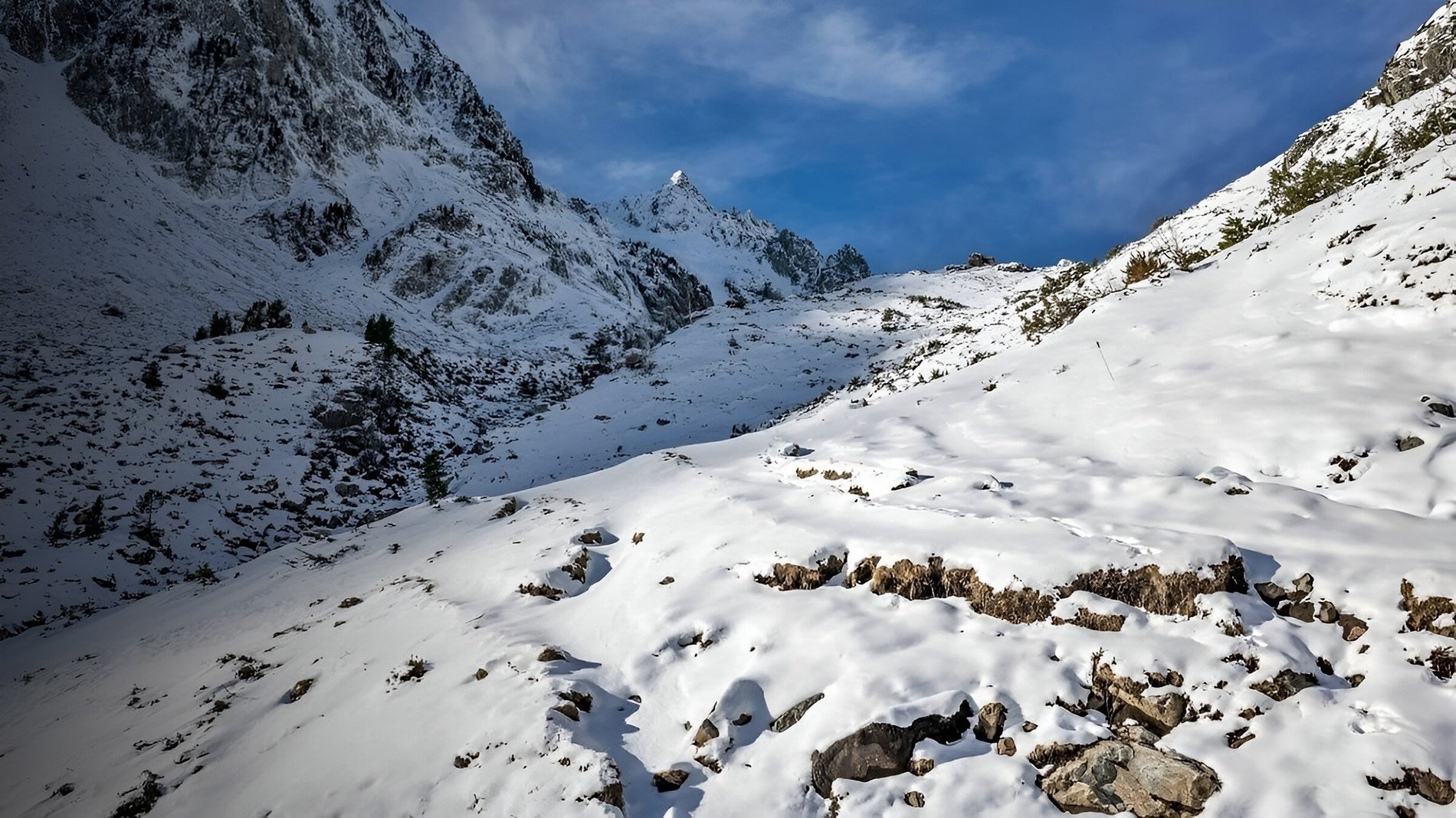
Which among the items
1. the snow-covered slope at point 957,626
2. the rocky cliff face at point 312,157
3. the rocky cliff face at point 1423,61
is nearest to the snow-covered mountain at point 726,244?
the rocky cliff face at point 312,157

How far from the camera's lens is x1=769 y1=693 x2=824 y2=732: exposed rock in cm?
489

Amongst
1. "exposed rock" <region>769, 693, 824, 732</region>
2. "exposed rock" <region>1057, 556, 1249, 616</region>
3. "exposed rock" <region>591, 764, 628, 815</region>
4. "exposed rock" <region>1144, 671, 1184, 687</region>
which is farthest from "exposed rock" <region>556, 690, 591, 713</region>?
"exposed rock" <region>1144, 671, 1184, 687</region>

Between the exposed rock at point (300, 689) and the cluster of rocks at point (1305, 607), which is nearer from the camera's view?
the cluster of rocks at point (1305, 607)

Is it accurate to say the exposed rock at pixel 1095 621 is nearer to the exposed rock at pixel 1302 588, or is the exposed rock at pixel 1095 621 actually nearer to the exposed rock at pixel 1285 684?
the exposed rock at pixel 1285 684

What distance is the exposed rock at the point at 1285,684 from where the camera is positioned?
12.9 feet

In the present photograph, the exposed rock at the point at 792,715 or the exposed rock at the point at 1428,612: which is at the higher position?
the exposed rock at the point at 1428,612

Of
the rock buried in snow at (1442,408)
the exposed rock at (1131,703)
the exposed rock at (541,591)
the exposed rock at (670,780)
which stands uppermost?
the rock buried in snow at (1442,408)

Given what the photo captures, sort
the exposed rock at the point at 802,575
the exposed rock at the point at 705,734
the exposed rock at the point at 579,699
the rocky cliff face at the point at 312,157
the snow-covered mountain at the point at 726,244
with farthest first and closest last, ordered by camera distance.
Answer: the snow-covered mountain at the point at 726,244
the rocky cliff face at the point at 312,157
the exposed rock at the point at 802,575
the exposed rock at the point at 579,699
the exposed rock at the point at 705,734

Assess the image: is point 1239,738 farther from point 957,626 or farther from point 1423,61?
point 1423,61

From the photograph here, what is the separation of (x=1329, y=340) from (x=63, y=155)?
5276 cm

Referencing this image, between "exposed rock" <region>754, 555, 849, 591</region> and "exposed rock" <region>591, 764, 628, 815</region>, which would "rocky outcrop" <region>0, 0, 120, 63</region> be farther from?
"exposed rock" <region>591, 764, 628, 815</region>

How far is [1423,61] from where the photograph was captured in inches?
630

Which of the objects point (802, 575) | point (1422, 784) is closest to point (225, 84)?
point (802, 575)

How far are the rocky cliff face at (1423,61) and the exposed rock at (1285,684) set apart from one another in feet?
64.6
